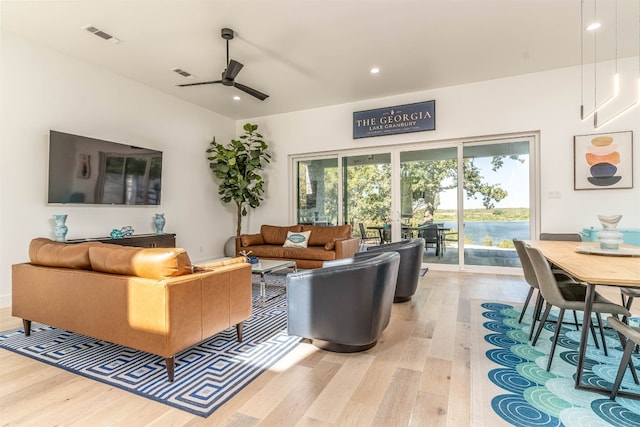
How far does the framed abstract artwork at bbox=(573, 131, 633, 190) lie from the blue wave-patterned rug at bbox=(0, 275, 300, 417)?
4.58 metres

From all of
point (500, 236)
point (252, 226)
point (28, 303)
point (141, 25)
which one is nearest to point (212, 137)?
point (252, 226)

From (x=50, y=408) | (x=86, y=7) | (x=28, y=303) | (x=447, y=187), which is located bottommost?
(x=50, y=408)

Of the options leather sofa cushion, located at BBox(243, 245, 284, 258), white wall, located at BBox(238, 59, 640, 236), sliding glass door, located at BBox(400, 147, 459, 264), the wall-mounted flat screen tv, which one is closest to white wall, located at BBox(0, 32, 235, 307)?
the wall-mounted flat screen tv

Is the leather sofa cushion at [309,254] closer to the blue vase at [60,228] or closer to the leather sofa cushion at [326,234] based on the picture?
the leather sofa cushion at [326,234]

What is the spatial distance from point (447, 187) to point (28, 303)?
5.45 meters

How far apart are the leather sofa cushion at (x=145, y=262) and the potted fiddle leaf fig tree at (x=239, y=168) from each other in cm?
402

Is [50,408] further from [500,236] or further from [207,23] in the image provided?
[500,236]

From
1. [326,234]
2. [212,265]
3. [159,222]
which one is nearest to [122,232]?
[159,222]

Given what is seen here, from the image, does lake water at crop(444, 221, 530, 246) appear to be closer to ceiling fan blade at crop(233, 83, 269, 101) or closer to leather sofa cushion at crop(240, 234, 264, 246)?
leather sofa cushion at crop(240, 234, 264, 246)

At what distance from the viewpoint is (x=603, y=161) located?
170 inches

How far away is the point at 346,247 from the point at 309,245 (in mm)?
786

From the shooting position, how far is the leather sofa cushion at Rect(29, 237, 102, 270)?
2.24 metres

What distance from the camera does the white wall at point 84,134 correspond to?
354cm

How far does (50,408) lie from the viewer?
5.48 ft
